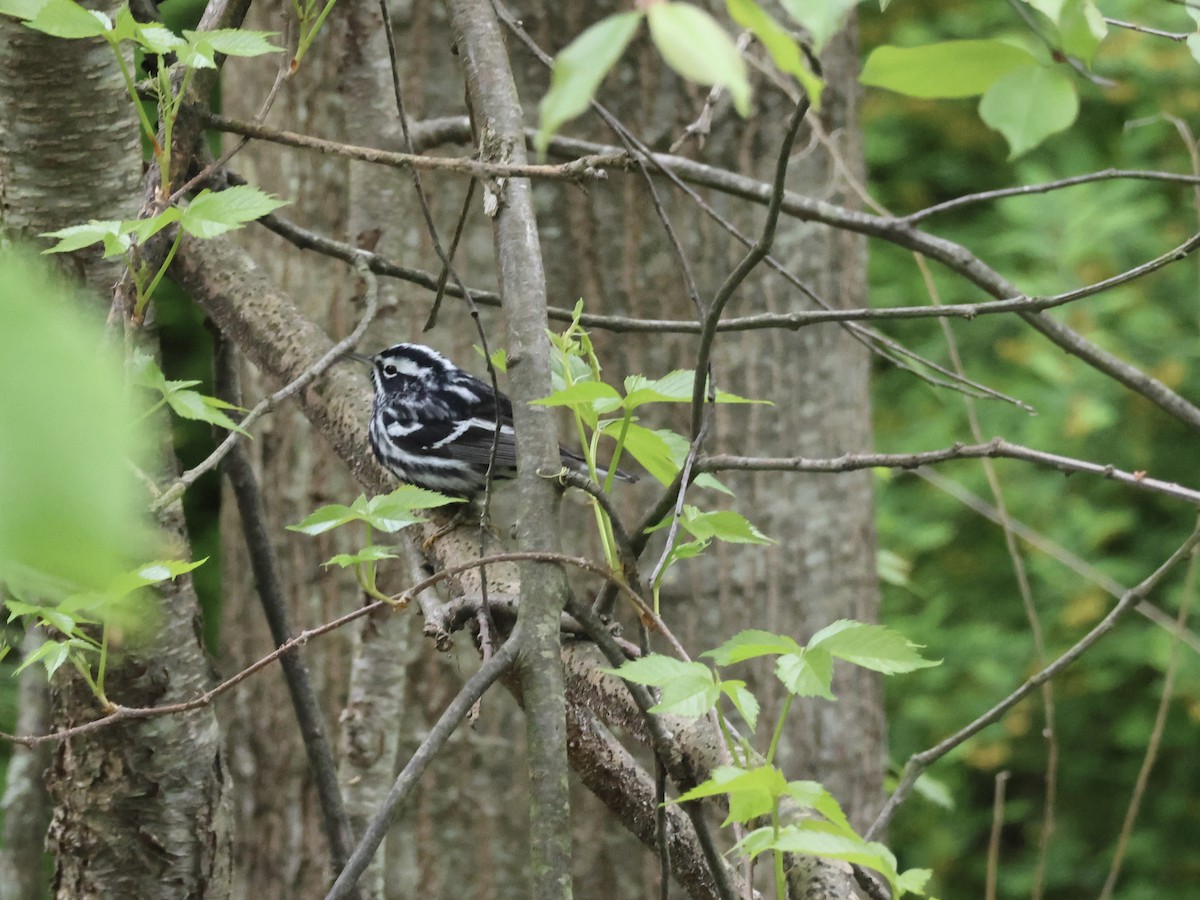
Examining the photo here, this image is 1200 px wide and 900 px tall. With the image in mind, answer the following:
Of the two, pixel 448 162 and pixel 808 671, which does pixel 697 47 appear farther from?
pixel 448 162

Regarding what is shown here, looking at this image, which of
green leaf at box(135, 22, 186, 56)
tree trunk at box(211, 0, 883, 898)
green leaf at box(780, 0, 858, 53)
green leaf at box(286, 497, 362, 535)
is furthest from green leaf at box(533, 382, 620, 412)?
tree trunk at box(211, 0, 883, 898)

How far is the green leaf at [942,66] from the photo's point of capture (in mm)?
863

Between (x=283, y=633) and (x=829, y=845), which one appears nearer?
(x=829, y=845)

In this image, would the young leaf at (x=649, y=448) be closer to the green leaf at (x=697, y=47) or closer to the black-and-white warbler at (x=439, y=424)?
the green leaf at (x=697, y=47)

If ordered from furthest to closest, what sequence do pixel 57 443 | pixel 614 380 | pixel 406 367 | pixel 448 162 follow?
1. pixel 406 367
2. pixel 614 380
3. pixel 448 162
4. pixel 57 443

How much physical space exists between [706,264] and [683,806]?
1.80 meters

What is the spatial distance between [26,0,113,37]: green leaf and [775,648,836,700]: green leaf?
964 millimetres

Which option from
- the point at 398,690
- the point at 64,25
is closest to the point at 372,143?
the point at 398,690

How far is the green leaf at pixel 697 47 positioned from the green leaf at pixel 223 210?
88 centimetres

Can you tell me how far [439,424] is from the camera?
3320 mm

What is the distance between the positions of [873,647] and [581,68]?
25.1 inches

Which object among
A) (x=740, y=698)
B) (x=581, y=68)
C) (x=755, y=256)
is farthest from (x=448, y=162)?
Answer: (x=581, y=68)

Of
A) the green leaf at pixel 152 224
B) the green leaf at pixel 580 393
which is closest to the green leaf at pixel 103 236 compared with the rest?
the green leaf at pixel 152 224

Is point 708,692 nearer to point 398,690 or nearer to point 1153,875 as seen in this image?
point 398,690
